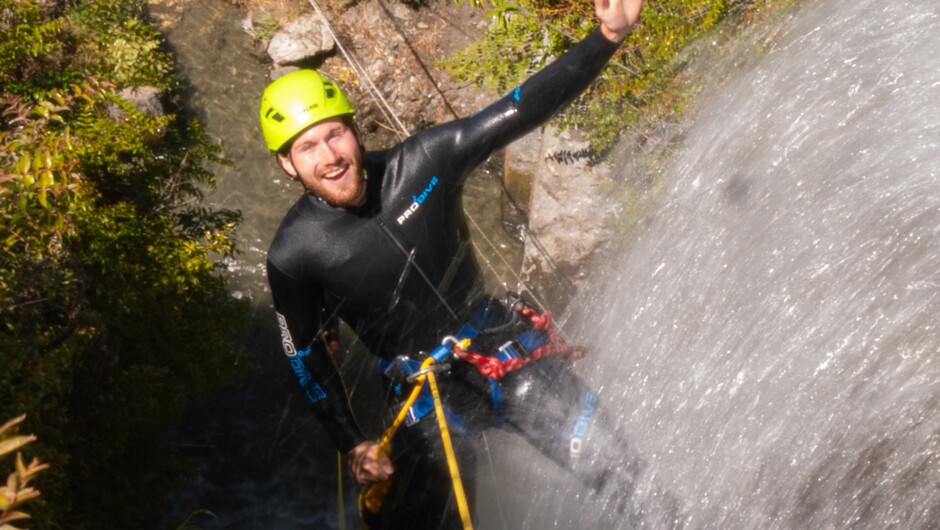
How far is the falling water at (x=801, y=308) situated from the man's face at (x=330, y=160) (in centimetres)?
182

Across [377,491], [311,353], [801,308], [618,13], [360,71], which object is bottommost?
[801,308]

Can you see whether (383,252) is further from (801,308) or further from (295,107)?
(801,308)

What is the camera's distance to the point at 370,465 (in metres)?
3.68

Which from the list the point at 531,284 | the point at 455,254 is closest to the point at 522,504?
the point at 455,254

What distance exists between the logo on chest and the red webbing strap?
63 centimetres

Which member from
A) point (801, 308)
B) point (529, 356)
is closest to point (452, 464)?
point (529, 356)

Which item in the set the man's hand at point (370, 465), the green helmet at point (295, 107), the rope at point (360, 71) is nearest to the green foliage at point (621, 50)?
the rope at point (360, 71)

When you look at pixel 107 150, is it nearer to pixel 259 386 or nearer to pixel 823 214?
pixel 259 386

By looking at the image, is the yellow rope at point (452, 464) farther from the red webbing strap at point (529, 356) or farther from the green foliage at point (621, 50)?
the green foliage at point (621, 50)

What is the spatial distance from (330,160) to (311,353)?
0.88 metres

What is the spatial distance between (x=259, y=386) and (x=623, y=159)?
125 inches

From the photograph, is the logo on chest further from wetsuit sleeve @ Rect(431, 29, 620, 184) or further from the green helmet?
the green helmet

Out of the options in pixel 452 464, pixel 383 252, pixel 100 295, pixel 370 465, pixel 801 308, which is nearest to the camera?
pixel 452 464

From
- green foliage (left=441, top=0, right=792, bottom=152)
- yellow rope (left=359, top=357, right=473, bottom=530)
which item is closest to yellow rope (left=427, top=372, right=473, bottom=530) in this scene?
yellow rope (left=359, top=357, right=473, bottom=530)
